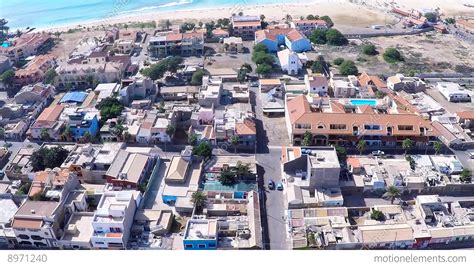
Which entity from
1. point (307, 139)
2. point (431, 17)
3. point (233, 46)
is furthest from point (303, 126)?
point (431, 17)

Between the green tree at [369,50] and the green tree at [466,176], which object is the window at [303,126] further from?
the green tree at [369,50]

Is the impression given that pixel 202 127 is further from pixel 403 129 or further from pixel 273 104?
pixel 403 129

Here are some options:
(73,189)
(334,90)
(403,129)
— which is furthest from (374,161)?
(73,189)

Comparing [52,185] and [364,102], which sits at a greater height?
[52,185]

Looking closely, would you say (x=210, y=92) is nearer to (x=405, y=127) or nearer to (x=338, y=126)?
(x=338, y=126)

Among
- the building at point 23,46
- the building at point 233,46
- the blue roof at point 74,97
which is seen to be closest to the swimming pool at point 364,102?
the building at point 233,46
